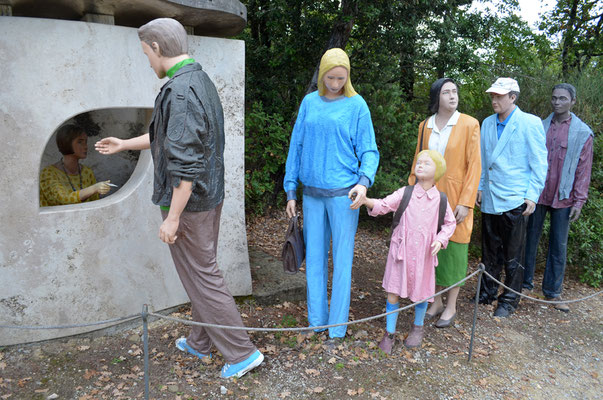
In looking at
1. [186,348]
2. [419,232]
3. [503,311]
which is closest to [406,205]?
[419,232]

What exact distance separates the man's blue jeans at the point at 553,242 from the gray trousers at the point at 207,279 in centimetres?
345

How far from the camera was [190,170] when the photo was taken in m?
2.80

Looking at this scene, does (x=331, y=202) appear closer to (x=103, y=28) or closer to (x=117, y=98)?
(x=117, y=98)

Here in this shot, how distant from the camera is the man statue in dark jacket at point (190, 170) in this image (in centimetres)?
281

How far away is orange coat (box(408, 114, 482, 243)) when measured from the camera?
402 centimetres

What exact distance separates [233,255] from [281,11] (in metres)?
4.63

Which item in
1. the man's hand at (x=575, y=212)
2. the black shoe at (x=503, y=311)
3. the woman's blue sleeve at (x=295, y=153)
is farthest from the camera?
the man's hand at (x=575, y=212)

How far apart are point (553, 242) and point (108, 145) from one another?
464cm

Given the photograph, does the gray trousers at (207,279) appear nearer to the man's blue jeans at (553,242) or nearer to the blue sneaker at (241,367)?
the blue sneaker at (241,367)

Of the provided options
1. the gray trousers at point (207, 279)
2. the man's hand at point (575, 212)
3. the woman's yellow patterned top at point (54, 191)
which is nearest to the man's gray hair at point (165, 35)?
the gray trousers at point (207, 279)

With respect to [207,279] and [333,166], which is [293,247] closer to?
[333,166]

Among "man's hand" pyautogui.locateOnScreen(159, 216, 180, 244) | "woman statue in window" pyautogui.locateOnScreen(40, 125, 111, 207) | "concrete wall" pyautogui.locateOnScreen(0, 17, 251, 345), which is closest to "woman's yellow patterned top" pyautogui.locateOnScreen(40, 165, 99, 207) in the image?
"woman statue in window" pyautogui.locateOnScreen(40, 125, 111, 207)

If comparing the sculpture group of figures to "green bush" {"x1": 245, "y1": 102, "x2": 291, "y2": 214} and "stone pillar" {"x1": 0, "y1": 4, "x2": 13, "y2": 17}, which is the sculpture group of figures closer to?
"stone pillar" {"x1": 0, "y1": 4, "x2": 13, "y2": 17}

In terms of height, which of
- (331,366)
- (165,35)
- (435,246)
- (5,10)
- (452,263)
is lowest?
(331,366)
